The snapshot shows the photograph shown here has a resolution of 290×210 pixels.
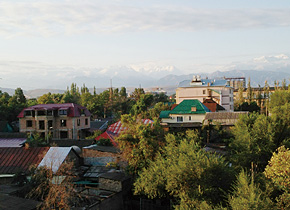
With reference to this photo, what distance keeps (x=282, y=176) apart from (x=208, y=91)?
42.6 metres

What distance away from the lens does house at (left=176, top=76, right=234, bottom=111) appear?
54362 millimetres

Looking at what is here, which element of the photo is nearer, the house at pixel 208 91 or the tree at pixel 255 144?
the tree at pixel 255 144

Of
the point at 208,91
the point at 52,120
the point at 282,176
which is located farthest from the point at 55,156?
the point at 208,91

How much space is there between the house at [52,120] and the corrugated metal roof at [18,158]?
18671mm

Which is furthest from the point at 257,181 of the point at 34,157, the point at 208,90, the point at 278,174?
the point at 208,90

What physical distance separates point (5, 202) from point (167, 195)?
8.07 meters

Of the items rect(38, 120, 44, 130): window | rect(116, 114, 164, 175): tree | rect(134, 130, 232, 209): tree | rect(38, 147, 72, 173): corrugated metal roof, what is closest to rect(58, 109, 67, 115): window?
rect(38, 120, 44, 130): window

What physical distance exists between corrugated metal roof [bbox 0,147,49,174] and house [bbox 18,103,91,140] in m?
18.7

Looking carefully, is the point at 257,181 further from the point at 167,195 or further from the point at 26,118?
the point at 26,118

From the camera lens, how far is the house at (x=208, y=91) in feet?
178

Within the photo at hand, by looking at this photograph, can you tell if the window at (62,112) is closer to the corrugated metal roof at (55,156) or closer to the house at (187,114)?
the house at (187,114)

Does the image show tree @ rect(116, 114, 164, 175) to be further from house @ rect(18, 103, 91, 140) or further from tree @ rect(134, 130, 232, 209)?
house @ rect(18, 103, 91, 140)

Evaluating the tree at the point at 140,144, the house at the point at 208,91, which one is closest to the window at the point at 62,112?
the tree at the point at 140,144

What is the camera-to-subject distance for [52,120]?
39500mm
